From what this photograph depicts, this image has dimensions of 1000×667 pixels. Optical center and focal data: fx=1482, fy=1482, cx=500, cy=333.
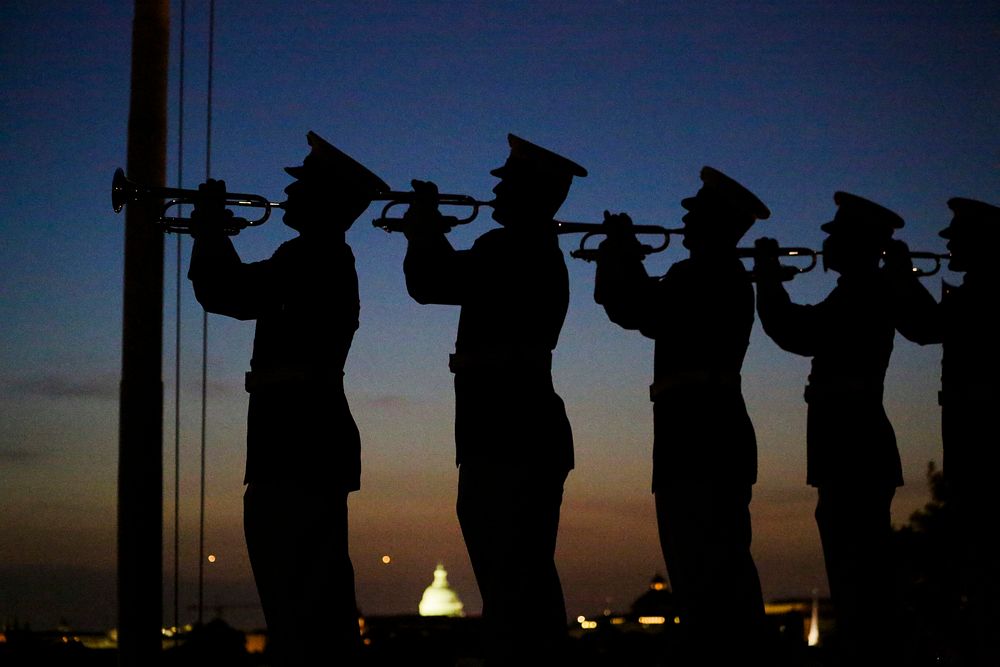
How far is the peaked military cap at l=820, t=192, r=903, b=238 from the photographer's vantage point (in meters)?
9.32

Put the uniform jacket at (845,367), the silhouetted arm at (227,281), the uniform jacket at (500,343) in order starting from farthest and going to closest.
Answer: the uniform jacket at (845,367) → the uniform jacket at (500,343) → the silhouetted arm at (227,281)

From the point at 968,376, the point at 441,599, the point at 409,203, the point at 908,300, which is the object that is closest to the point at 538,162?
the point at 409,203

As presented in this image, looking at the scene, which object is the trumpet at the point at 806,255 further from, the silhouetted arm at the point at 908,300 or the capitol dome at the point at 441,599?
the capitol dome at the point at 441,599

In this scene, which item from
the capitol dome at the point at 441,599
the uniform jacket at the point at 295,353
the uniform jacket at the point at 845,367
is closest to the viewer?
the uniform jacket at the point at 295,353

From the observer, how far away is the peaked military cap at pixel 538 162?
316 inches

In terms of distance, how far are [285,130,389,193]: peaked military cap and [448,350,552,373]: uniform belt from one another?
1061 millimetres

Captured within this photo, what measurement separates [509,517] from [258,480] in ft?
4.22

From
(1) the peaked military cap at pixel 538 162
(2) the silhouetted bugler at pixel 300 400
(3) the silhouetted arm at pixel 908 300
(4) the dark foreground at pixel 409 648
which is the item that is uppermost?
(1) the peaked military cap at pixel 538 162

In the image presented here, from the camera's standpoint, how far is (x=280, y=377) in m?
7.53

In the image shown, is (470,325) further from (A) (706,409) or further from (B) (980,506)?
(B) (980,506)

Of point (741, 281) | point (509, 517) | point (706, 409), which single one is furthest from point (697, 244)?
point (509, 517)

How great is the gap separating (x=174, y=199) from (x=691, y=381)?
3.03 meters

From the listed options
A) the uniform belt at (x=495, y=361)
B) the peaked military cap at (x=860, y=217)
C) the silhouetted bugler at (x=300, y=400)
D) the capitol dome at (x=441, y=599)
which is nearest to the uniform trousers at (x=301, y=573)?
Answer: the silhouetted bugler at (x=300, y=400)

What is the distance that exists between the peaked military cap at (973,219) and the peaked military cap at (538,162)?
119 inches
